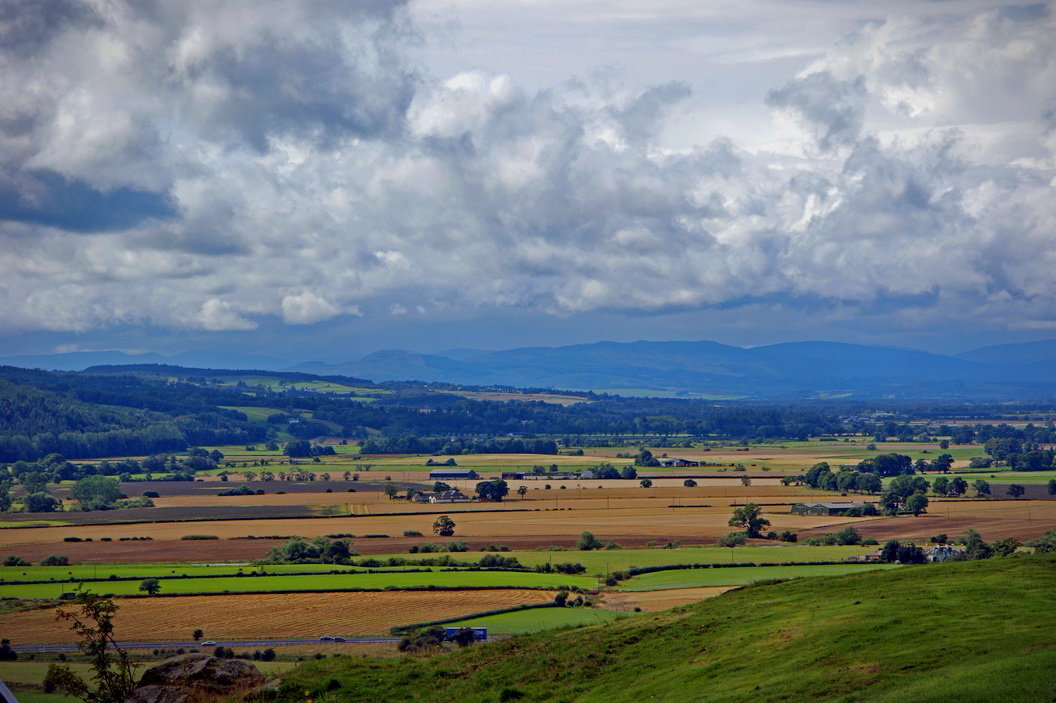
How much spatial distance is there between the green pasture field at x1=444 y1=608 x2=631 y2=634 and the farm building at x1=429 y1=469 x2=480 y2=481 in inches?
4360

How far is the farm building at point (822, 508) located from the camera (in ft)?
370

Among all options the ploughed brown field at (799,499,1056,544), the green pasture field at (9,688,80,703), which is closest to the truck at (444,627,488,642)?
the green pasture field at (9,688,80,703)

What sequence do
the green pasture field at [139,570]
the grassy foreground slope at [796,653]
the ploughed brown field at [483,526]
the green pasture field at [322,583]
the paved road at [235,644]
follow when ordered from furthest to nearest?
1. the ploughed brown field at [483,526]
2. the green pasture field at [139,570]
3. the green pasture field at [322,583]
4. the paved road at [235,644]
5. the grassy foreground slope at [796,653]

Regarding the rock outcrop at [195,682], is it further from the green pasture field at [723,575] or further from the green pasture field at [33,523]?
the green pasture field at [33,523]

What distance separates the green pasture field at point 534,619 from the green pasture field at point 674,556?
664 inches

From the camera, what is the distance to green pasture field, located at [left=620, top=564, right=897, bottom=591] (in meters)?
64.7

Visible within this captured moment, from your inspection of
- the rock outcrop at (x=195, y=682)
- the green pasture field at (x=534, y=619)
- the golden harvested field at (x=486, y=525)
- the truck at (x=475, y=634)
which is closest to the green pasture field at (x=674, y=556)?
the golden harvested field at (x=486, y=525)

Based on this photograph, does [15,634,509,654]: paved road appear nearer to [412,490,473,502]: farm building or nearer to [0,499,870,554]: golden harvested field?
[0,499,870,554]: golden harvested field

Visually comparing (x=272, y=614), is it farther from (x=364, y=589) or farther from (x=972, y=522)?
(x=972, y=522)

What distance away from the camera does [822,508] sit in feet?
375

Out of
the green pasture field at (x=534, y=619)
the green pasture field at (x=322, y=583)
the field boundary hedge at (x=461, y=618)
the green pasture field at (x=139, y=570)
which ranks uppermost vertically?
the green pasture field at (x=534, y=619)

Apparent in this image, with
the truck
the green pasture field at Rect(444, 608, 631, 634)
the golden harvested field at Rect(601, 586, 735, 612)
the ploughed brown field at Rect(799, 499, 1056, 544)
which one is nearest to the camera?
the truck

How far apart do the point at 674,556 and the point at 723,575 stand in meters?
11.1

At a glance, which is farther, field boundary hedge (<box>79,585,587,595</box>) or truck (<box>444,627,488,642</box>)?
field boundary hedge (<box>79,585,587,595</box>)
